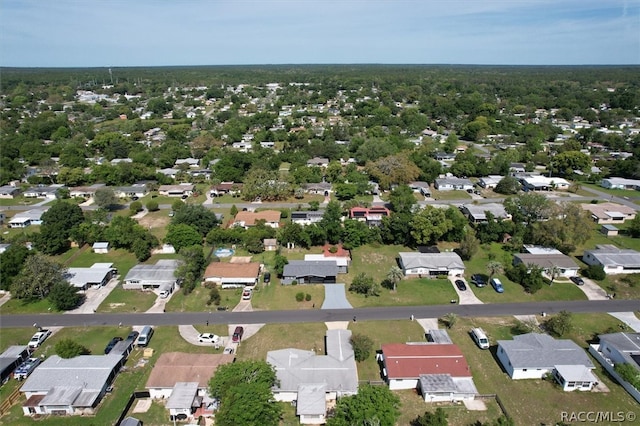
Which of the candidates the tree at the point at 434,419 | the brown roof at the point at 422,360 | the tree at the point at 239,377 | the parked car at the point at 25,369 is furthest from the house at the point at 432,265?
the parked car at the point at 25,369

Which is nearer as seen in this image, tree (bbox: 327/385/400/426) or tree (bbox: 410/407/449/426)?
tree (bbox: 327/385/400/426)

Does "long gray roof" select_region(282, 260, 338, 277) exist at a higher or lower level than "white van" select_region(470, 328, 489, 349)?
higher

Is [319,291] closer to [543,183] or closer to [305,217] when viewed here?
[305,217]

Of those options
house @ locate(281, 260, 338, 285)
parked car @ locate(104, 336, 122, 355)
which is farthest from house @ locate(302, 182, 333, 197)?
parked car @ locate(104, 336, 122, 355)

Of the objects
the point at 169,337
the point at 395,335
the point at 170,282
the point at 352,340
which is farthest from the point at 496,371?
the point at 170,282

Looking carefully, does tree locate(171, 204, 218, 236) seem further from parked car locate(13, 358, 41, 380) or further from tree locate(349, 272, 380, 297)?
parked car locate(13, 358, 41, 380)

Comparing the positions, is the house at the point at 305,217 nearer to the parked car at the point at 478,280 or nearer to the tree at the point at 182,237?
the tree at the point at 182,237
